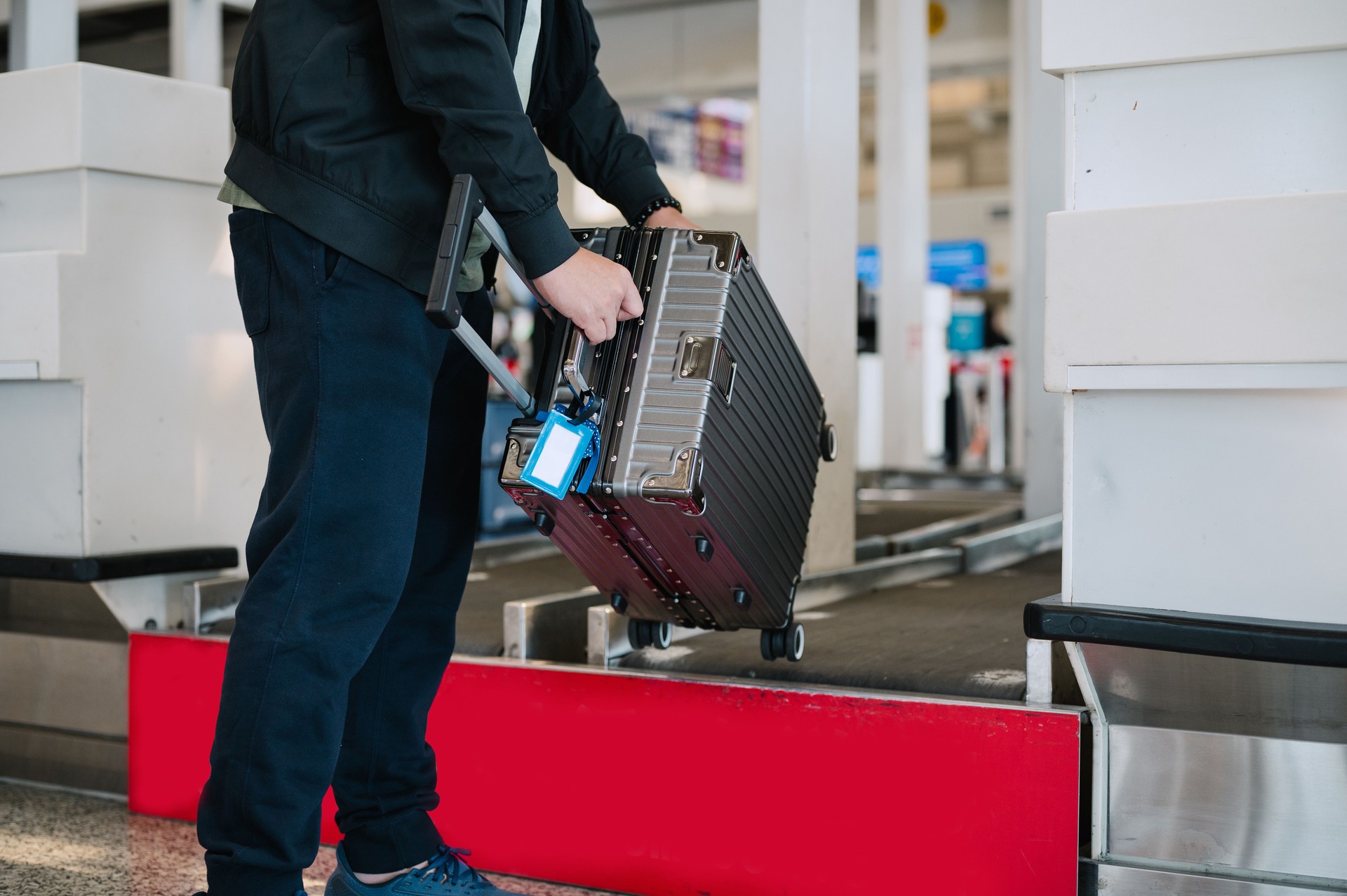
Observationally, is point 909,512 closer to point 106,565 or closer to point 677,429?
point 106,565

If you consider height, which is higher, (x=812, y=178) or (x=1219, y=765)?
Result: (x=812, y=178)

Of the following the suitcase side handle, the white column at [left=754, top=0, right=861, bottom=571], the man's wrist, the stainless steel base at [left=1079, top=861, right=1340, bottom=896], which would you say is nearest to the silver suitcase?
the suitcase side handle

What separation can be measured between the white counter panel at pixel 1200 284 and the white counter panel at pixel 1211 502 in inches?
3.4

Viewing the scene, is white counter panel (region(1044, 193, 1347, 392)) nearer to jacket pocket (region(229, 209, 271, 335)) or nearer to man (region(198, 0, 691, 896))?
man (region(198, 0, 691, 896))

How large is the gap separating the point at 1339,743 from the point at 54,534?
2004 millimetres

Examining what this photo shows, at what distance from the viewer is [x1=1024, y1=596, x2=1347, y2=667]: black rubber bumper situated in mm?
1269

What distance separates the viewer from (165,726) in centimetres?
207

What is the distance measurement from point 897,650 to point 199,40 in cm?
219

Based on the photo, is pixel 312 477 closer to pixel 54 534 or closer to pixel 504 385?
pixel 504 385

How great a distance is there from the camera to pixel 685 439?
1.38 metres

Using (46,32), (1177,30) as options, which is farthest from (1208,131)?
(46,32)

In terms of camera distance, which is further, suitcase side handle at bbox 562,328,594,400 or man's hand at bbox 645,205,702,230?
man's hand at bbox 645,205,702,230

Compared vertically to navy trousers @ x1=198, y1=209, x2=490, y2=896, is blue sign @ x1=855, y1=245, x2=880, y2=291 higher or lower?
higher

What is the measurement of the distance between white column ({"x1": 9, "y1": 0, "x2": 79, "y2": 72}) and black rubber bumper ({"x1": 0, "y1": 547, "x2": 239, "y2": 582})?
3.26ft
